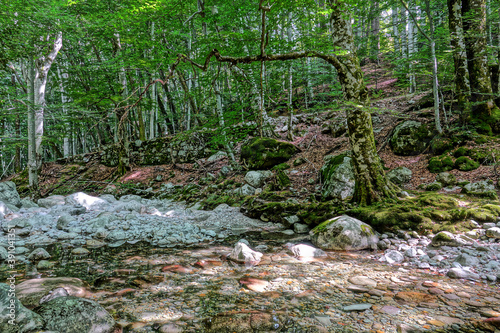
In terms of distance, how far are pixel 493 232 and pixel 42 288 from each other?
586 centimetres

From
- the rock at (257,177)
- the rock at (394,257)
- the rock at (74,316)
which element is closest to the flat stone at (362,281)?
the rock at (394,257)

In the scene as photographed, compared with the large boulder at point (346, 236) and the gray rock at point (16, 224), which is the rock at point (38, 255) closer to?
the gray rock at point (16, 224)

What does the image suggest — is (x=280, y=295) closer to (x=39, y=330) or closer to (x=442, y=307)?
(x=442, y=307)

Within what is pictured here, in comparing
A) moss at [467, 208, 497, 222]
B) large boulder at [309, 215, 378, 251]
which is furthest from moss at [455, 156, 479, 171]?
large boulder at [309, 215, 378, 251]

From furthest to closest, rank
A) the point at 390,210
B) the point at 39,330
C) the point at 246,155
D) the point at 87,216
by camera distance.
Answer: the point at 246,155 < the point at 87,216 < the point at 390,210 < the point at 39,330

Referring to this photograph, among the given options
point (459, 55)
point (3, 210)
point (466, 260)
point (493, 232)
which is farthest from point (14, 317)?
point (459, 55)

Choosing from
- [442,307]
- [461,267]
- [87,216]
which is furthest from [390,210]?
[87,216]

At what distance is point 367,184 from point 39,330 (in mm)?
5244

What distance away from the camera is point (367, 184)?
500cm

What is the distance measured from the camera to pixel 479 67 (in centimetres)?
697

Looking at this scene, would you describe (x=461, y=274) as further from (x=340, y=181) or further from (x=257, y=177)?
(x=257, y=177)

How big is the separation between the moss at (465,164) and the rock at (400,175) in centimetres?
107

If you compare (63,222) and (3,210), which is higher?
(3,210)

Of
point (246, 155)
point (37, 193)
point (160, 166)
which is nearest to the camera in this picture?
point (37, 193)
